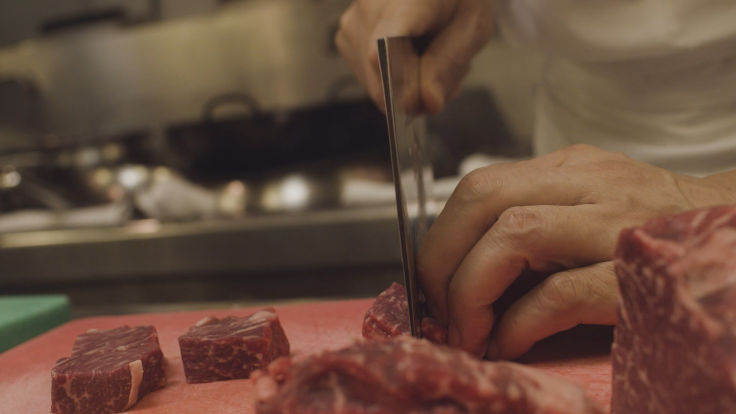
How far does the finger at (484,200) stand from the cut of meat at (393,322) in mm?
115

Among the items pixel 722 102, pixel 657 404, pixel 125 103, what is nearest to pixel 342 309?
pixel 657 404

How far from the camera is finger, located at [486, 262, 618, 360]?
1.17 m

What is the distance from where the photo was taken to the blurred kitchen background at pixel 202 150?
142 inches

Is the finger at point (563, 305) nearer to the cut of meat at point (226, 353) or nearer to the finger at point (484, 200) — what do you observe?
the finger at point (484, 200)

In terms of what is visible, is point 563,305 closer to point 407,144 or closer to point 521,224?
point 521,224

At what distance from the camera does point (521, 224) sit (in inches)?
45.7

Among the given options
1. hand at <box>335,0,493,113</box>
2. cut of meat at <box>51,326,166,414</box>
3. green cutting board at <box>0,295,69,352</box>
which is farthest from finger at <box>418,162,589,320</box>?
green cutting board at <box>0,295,69,352</box>

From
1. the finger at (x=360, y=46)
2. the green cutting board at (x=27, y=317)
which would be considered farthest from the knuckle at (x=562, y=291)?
the green cutting board at (x=27, y=317)

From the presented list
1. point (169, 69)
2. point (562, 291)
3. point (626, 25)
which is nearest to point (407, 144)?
point (562, 291)

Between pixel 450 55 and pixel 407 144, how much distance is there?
52 cm

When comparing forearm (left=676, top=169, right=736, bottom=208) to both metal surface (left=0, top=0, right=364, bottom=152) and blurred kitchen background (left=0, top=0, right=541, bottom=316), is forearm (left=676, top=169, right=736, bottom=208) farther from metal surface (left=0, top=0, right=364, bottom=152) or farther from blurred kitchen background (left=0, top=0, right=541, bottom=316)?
metal surface (left=0, top=0, right=364, bottom=152)

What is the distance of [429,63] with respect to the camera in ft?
5.78

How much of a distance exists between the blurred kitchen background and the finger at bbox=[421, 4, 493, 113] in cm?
162

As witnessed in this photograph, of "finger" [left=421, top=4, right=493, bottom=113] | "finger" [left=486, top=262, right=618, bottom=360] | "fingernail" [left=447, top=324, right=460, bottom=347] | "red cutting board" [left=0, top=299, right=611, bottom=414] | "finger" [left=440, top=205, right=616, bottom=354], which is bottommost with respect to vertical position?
"red cutting board" [left=0, top=299, right=611, bottom=414]
